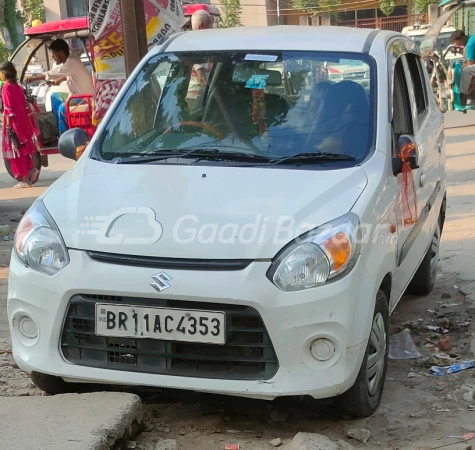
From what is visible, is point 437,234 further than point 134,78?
Yes

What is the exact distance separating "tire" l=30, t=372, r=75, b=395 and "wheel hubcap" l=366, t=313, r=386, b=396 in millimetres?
1415

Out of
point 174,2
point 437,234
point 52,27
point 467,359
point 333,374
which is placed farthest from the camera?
point 52,27

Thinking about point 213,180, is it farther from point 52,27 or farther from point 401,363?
point 52,27

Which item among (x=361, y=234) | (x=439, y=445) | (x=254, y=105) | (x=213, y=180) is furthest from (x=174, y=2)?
(x=439, y=445)

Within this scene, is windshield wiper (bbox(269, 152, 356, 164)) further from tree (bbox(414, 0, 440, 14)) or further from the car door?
tree (bbox(414, 0, 440, 14))

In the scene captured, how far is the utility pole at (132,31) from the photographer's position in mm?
6461

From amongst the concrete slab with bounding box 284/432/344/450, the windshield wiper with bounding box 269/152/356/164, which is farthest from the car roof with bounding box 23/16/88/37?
the concrete slab with bounding box 284/432/344/450

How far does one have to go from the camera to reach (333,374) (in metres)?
3.47

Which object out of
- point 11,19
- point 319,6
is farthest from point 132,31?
point 319,6

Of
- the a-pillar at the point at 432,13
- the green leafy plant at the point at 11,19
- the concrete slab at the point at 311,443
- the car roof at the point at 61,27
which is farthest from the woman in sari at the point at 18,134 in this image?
the a-pillar at the point at 432,13

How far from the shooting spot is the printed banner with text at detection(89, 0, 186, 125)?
7738 millimetres

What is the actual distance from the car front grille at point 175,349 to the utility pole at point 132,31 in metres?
3.34

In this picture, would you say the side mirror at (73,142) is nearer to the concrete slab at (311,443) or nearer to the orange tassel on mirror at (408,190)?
the orange tassel on mirror at (408,190)

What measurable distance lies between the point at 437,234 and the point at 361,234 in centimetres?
281
